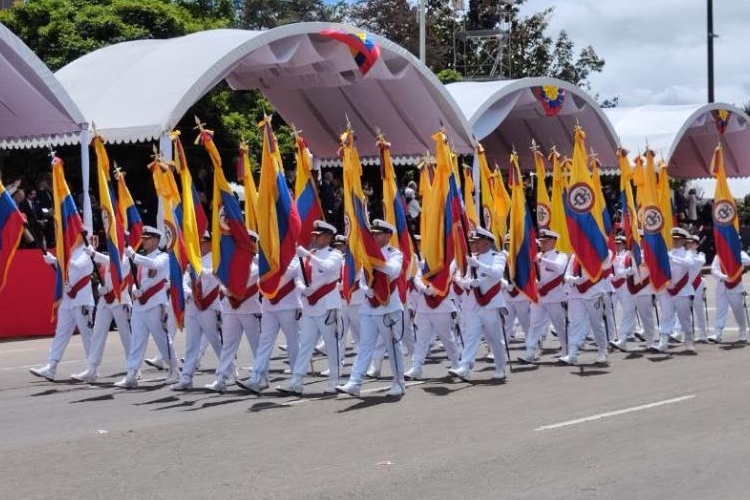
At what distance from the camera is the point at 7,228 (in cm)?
1477

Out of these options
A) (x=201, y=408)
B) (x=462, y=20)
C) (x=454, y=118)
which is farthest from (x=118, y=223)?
(x=462, y=20)

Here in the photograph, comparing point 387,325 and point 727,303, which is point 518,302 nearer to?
point 727,303

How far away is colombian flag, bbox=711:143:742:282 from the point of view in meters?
19.1

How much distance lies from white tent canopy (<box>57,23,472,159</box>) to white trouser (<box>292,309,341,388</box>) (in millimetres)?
8828

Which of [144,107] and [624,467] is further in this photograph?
[144,107]

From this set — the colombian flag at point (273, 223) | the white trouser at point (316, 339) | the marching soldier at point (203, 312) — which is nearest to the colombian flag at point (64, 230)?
the marching soldier at point (203, 312)

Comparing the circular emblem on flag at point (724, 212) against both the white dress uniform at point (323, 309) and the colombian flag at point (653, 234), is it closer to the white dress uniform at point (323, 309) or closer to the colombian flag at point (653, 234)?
the colombian flag at point (653, 234)

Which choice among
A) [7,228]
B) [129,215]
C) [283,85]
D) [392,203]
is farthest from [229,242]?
[283,85]

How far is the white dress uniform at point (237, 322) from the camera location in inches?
550

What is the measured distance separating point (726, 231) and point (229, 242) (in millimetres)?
8692

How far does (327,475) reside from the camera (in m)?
8.97

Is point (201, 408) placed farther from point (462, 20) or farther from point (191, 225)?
point (462, 20)

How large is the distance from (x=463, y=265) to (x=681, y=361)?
3321 millimetres

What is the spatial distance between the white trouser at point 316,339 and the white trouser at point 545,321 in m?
3.58
